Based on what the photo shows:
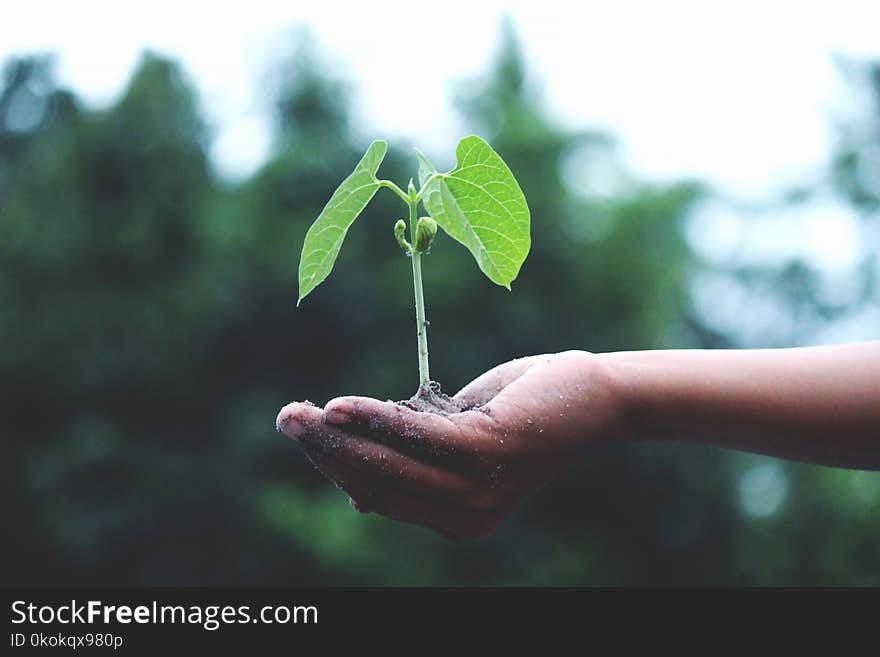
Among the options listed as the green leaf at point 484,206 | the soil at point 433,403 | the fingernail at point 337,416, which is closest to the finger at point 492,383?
the soil at point 433,403

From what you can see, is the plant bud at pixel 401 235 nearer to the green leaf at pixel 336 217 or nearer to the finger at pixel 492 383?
the green leaf at pixel 336 217

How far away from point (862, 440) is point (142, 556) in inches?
431

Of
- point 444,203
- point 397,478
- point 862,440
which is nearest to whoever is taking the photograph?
point 397,478

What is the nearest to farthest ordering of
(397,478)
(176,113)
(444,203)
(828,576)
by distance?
(397,478) < (444,203) < (828,576) < (176,113)

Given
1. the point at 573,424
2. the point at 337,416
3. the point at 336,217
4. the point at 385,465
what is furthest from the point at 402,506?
the point at 336,217

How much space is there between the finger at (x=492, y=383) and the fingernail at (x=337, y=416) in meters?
0.46

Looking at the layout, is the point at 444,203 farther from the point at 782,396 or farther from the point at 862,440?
the point at 862,440

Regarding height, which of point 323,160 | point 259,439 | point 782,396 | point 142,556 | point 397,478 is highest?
point 323,160

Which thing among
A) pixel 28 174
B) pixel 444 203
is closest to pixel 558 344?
pixel 28 174

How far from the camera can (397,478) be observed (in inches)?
69.4

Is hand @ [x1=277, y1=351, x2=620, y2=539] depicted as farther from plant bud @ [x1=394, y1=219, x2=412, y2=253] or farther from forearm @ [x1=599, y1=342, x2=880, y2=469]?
plant bud @ [x1=394, y1=219, x2=412, y2=253]

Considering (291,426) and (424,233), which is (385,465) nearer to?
(291,426)

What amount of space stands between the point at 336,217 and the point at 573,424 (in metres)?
0.72

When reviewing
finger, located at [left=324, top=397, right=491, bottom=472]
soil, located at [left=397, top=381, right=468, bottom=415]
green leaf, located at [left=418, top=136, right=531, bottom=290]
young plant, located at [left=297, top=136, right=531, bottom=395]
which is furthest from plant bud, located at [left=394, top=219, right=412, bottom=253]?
finger, located at [left=324, top=397, right=491, bottom=472]
